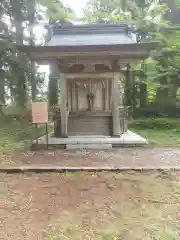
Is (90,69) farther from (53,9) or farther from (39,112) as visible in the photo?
(53,9)

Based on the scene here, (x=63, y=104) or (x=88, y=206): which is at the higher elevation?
(x=63, y=104)

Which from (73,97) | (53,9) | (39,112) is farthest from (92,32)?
(39,112)

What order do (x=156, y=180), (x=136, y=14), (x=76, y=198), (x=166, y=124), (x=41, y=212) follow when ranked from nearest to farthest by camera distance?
(x=41, y=212)
(x=76, y=198)
(x=156, y=180)
(x=166, y=124)
(x=136, y=14)

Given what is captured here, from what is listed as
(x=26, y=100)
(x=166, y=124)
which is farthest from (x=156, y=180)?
(x=26, y=100)

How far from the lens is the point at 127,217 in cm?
346

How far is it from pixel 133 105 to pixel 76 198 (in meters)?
10.1

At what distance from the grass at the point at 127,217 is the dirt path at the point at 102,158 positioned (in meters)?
1.29

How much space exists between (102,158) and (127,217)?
9.63 feet

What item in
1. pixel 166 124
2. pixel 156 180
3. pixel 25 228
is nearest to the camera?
pixel 25 228

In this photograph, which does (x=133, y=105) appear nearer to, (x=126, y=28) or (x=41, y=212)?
(x=126, y=28)

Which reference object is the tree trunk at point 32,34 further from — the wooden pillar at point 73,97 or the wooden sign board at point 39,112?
the wooden sign board at point 39,112

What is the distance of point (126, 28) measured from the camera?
905 centimetres

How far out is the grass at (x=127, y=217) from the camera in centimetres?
306

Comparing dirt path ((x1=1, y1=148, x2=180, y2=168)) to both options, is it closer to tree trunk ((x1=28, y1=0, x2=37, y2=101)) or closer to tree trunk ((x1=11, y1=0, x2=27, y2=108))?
tree trunk ((x1=11, y1=0, x2=27, y2=108))
